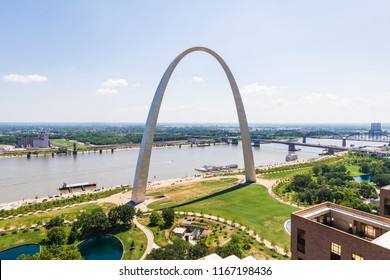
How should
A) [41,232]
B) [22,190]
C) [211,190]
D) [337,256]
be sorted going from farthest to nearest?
[22,190], [211,190], [41,232], [337,256]

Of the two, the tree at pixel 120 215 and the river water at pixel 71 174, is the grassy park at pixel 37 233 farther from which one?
the river water at pixel 71 174

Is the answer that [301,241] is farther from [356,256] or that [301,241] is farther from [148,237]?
[148,237]

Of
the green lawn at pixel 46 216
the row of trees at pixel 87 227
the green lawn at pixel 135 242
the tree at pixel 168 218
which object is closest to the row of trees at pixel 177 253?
the green lawn at pixel 135 242

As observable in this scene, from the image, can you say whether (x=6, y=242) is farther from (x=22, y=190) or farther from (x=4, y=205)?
(x=22, y=190)

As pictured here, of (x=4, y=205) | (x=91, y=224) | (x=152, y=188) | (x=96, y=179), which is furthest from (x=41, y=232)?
(x=96, y=179)

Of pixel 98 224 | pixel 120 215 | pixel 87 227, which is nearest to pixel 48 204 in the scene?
pixel 87 227

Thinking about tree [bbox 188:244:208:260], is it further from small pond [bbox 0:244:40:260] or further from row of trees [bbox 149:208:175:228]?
small pond [bbox 0:244:40:260]

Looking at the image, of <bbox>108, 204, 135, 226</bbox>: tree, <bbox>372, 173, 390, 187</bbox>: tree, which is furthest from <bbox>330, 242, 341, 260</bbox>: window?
<bbox>372, 173, 390, 187</bbox>: tree
